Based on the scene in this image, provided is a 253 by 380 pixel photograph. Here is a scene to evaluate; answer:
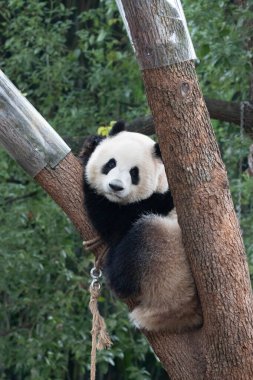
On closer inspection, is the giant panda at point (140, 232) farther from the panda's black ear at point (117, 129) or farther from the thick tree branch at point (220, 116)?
the thick tree branch at point (220, 116)

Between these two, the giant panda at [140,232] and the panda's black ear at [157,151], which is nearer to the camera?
the giant panda at [140,232]

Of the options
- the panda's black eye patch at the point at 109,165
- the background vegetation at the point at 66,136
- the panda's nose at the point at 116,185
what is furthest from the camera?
the background vegetation at the point at 66,136

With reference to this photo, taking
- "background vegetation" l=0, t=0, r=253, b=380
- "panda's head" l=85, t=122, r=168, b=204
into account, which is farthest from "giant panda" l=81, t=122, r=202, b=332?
"background vegetation" l=0, t=0, r=253, b=380

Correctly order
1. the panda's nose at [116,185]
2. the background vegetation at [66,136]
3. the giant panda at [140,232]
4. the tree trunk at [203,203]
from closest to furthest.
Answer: the tree trunk at [203,203]
the giant panda at [140,232]
the panda's nose at [116,185]
the background vegetation at [66,136]

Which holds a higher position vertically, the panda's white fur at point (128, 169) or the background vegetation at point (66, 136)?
the panda's white fur at point (128, 169)

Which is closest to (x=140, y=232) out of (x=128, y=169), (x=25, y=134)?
(x=128, y=169)

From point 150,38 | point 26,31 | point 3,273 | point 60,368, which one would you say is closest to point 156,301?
point 150,38

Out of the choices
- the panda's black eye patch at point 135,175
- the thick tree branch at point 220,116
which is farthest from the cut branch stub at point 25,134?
the thick tree branch at point 220,116

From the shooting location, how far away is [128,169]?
3377 millimetres

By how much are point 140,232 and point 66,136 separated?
9.68 feet

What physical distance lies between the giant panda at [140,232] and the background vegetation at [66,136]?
76.1 inches

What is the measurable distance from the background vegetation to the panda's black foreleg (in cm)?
222

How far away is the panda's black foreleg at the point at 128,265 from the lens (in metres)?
3.11

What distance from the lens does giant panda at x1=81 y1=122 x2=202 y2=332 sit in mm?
3094
